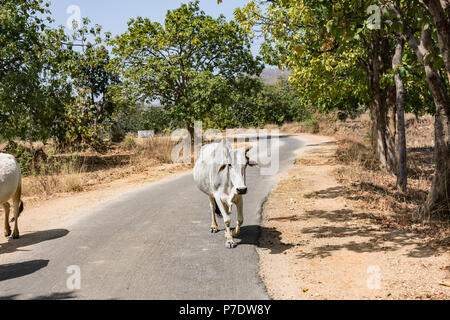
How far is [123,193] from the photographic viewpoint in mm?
11969

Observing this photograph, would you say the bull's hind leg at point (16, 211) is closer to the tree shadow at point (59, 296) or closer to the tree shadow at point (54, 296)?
the tree shadow at point (54, 296)

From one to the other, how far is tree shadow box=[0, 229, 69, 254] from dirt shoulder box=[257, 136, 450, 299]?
14.1 feet

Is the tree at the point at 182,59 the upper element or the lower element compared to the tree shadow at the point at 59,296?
upper

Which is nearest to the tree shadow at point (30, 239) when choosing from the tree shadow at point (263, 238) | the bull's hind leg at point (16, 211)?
the bull's hind leg at point (16, 211)

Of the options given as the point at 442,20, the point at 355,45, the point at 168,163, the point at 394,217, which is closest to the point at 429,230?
the point at 394,217

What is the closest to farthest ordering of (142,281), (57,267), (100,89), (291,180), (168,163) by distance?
(142,281) → (57,267) → (291,180) → (168,163) → (100,89)

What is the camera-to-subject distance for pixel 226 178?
6613 millimetres

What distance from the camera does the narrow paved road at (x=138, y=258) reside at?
4.97 meters

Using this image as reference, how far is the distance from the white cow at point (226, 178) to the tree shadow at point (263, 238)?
284mm

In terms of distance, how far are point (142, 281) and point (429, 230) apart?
5.61 meters

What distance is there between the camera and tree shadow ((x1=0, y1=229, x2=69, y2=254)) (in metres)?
7.01

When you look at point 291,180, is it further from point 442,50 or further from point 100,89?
point 100,89

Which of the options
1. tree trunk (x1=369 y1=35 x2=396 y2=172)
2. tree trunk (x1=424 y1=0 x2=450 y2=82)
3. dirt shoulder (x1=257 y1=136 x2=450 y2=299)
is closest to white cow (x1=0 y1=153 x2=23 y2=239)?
dirt shoulder (x1=257 y1=136 x2=450 y2=299)

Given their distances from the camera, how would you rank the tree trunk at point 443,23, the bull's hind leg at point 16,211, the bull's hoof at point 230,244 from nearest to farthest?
the tree trunk at point 443,23
the bull's hoof at point 230,244
the bull's hind leg at point 16,211
